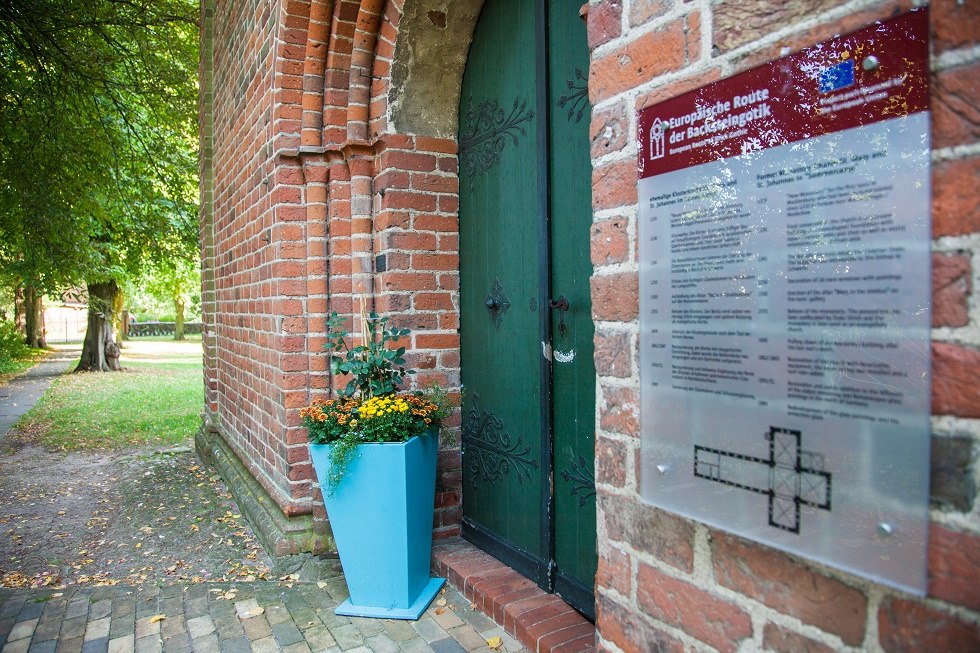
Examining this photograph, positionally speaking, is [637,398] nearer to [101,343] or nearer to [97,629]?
[97,629]

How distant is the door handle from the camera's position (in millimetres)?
2632

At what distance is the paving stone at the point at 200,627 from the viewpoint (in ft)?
9.44

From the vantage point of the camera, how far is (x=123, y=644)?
9.19 feet

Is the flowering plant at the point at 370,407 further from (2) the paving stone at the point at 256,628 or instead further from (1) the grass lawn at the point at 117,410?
(1) the grass lawn at the point at 117,410

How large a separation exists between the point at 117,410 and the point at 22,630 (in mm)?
7881

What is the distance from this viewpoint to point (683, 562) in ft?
4.78

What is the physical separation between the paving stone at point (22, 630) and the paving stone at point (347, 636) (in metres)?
1.37

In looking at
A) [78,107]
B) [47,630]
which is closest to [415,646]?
[47,630]

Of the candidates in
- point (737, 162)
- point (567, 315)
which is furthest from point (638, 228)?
point (567, 315)

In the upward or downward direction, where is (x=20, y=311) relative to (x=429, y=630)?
upward

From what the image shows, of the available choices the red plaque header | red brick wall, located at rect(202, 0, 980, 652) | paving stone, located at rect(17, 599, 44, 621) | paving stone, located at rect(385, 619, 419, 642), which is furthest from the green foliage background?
the red plaque header

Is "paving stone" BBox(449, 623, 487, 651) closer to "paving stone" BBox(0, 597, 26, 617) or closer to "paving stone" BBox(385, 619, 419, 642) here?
"paving stone" BBox(385, 619, 419, 642)

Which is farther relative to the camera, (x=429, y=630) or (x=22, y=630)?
(x=22, y=630)

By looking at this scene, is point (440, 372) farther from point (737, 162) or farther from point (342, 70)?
point (737, 162)
